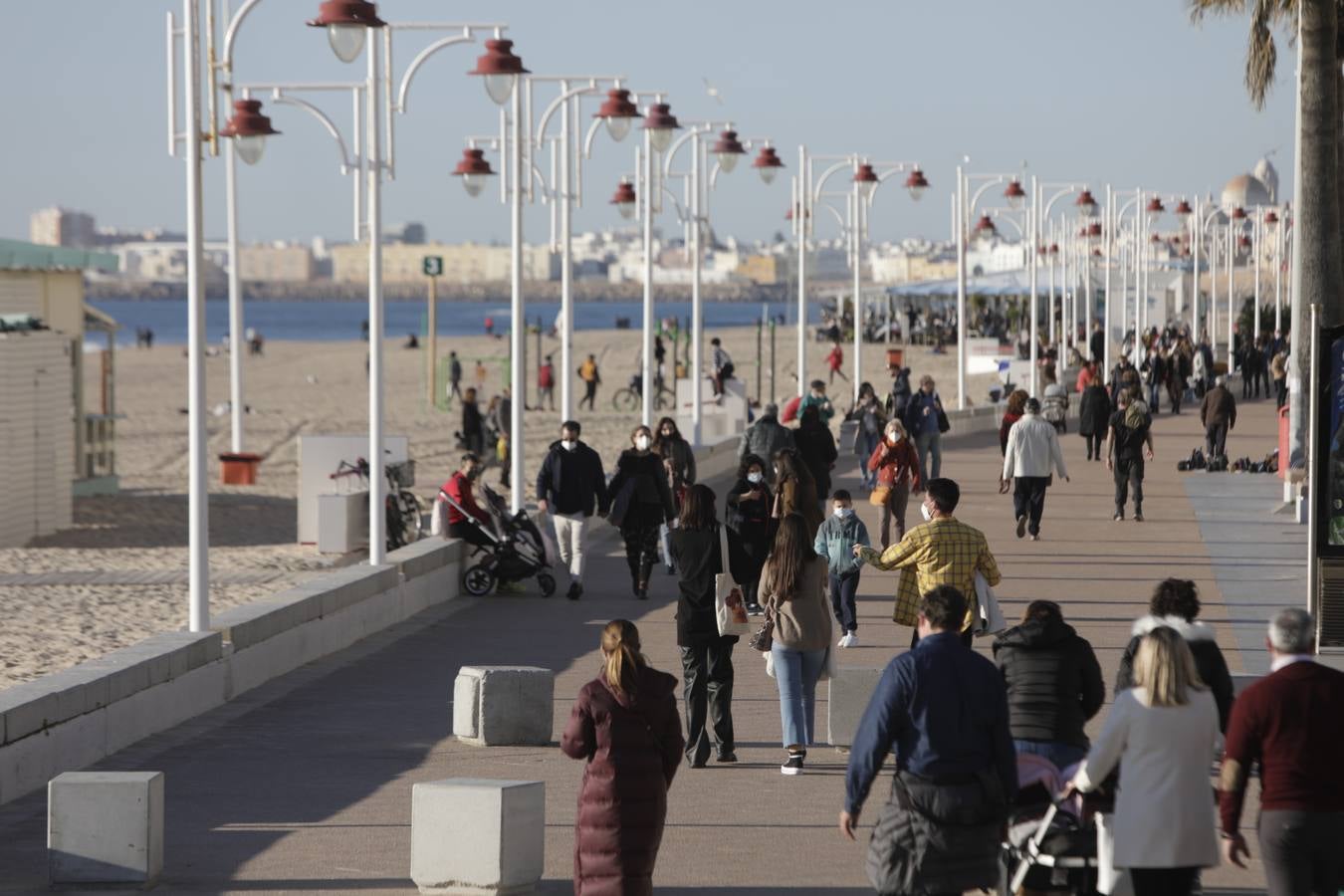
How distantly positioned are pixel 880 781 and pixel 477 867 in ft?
9.79

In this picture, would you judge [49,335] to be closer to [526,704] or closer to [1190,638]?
[526,704]

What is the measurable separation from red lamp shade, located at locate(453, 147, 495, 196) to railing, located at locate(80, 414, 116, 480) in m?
10.8

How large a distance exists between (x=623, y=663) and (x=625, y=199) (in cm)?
2503

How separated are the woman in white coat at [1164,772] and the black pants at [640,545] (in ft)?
35.8

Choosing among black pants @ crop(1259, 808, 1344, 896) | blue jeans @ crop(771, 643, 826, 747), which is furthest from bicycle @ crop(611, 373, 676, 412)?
black pants @ crop(1259, 808, 1344, 896)

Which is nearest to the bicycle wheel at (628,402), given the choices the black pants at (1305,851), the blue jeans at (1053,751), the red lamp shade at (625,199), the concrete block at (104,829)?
the red lamp shade at (625,199)

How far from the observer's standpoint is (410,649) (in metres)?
15.6

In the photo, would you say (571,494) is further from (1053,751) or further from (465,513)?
(1053,751)

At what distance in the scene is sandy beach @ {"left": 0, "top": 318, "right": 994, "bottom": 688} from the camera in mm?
18641

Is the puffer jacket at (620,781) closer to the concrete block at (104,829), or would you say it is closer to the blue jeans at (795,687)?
the concrete block at (104,829)

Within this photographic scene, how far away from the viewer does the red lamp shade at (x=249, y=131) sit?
1620cm

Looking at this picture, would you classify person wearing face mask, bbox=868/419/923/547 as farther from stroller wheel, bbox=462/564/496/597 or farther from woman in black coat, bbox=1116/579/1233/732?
woman in black coat, bbox=1116/579/1233/732

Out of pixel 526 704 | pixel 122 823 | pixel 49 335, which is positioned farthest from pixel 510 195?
pixel 122 823

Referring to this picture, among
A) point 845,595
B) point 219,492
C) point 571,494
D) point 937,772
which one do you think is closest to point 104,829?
point 937,772
